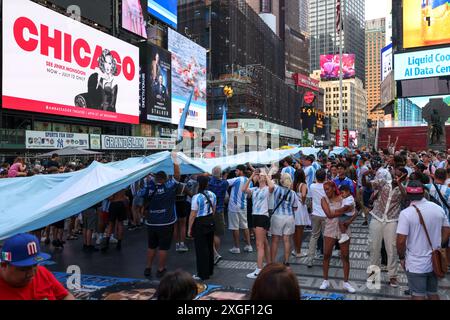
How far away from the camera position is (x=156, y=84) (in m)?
38.8

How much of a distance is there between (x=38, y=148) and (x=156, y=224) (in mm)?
18777

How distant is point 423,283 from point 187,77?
42.3 m

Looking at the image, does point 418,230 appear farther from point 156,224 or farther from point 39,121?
point 39,121

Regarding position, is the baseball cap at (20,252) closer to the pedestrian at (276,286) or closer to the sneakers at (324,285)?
the pedestrian at (276,286)

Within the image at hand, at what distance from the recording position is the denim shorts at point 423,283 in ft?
15.2

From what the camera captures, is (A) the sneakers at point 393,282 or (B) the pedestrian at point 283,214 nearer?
(A) the sneakers at point 393,282

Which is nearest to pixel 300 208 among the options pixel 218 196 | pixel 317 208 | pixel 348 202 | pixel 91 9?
pixel 317 208

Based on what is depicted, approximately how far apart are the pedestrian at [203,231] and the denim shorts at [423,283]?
3.47 meters

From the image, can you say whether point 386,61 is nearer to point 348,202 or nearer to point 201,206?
point 348,202

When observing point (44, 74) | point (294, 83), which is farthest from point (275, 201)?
point (294, 83)

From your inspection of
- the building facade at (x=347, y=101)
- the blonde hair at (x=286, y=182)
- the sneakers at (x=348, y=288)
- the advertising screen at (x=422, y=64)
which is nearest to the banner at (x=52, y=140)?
the blonde hair at (x=286, y=182)

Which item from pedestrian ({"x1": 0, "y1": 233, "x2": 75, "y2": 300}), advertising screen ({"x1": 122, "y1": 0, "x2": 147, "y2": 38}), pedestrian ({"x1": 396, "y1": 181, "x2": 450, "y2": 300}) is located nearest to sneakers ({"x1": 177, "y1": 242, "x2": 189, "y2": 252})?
pedestrian ({"x1": 396, "y1": 181, "x2": 450, "y2": 300})

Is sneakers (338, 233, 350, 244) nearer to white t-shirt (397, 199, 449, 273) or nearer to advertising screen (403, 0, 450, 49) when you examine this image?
white t-shirt (397, 199, 449, 273)
